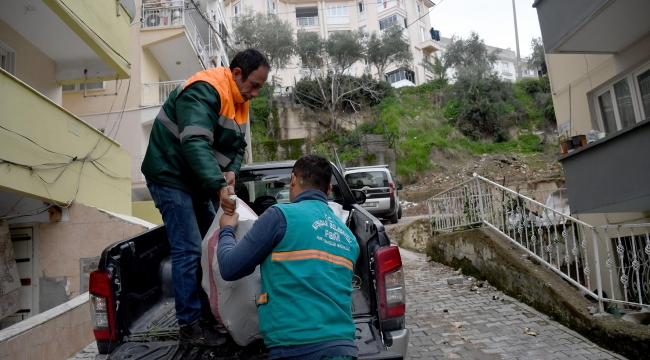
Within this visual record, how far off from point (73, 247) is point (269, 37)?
23.7 m

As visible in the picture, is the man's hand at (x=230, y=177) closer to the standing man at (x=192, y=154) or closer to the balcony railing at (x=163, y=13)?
the standing man at (x=192, y=154)

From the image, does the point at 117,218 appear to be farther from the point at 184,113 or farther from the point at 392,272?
the point at 392,272

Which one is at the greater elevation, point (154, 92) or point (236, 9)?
point (236, 9)

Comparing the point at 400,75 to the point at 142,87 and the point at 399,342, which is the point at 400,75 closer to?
the point at 142,87

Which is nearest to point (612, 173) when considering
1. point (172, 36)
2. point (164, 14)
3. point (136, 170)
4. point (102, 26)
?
point (102, 26)

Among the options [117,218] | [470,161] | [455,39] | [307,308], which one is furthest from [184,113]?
[455,39]

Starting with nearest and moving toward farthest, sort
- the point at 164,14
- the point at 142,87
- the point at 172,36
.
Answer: the point at 142,87 < the point at 172,36 < the point at 164,14

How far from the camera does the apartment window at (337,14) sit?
39.7 meters

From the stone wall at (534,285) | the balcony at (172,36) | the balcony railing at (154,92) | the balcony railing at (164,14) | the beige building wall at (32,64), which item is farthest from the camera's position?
the balcony railing at (164,14)

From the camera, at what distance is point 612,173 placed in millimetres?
4984

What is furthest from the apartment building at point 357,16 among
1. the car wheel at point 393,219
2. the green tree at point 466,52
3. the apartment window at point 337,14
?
the car wheel at point 393,219

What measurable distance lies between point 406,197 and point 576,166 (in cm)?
1365

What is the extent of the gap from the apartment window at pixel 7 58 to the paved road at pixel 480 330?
5.43 meters

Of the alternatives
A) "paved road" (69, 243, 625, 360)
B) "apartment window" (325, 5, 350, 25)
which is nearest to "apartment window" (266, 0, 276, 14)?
"apartment window" (325, 5, 350, 25)
